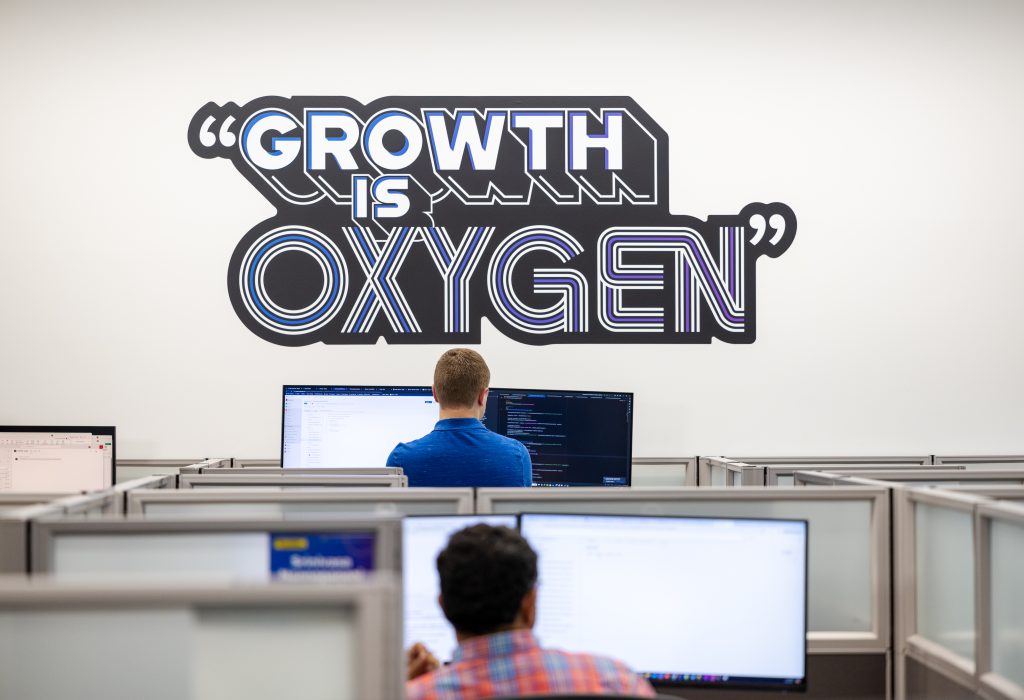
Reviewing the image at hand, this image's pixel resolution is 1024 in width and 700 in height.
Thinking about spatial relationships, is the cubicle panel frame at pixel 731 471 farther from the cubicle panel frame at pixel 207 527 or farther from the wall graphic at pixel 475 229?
the cubicle panel frame at pixel 207 527

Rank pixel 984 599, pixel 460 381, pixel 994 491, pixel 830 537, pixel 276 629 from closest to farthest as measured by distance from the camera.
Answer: pixel 276 629, pixel 984 599, pixel 994 491, pixel 830 537, pixel 460 381

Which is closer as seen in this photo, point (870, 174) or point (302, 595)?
point (302, 595)

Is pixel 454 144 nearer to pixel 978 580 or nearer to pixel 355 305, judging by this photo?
pixel 355 305

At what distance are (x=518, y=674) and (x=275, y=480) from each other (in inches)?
40.8

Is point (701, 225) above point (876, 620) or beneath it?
above

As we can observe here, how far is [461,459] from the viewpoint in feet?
8.13

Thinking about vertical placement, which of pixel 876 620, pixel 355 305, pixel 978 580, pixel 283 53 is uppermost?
pixel 283 53

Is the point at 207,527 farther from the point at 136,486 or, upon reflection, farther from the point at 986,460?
the point at 986,460

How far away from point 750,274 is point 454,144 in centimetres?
136

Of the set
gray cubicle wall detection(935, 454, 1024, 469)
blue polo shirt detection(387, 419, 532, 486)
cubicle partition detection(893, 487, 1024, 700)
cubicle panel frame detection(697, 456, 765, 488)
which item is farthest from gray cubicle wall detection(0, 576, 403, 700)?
gray cubicle wall detection(935, 454, 1024, 469)

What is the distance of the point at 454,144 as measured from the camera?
3.96 metres

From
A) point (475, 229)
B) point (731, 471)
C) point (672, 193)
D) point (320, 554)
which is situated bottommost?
point (731, 471)

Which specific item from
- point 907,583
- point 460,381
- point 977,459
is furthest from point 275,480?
point 977,459

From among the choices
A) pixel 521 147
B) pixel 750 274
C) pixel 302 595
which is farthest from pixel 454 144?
pixel 302 595
